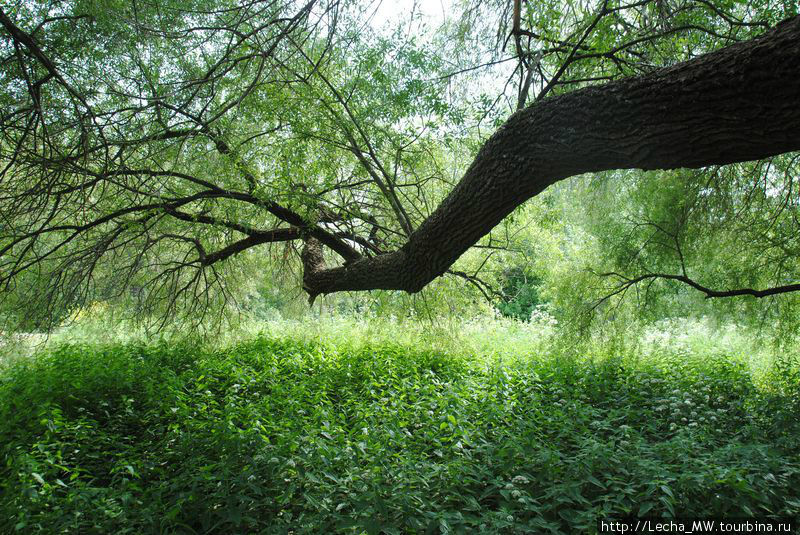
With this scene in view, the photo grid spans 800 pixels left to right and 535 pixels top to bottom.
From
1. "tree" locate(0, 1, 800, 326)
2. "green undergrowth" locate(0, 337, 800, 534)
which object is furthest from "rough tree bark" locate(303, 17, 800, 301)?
"green undergrowth" locate(0, 337, 800, 534)

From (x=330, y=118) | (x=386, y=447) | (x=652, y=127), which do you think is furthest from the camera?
(x=330, y=118)

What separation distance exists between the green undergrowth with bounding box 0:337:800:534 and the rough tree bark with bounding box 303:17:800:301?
157 centimetres

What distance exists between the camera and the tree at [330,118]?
6.38 ft

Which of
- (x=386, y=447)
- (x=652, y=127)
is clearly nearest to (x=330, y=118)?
(x=386, y=447)

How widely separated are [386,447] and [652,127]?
2.51m

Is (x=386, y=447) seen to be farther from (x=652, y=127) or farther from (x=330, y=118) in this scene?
(x=330, y=118)

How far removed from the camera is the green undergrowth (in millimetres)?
2572

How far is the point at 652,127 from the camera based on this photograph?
1983 millimetres

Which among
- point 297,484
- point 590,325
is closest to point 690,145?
point 297,484

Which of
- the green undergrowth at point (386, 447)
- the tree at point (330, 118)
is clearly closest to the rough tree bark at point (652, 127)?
the tree at point (330, 118)

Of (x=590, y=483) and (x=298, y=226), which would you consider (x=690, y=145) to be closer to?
(x=590, y=483)

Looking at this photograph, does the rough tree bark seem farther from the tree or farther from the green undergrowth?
the green undergrowth

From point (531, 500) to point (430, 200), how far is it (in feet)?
12.4

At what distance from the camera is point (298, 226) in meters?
4.85
